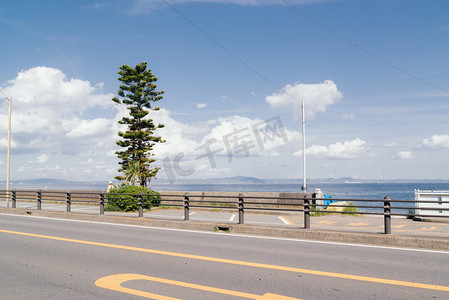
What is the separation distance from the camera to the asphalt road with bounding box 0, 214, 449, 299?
570 cm

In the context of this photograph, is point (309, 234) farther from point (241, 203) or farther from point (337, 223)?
point (337, 223)

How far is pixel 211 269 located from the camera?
23.7 feet

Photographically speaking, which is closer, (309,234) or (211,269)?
(211,269)

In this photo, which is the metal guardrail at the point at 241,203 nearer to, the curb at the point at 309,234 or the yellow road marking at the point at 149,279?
the curb at the point at 309,234

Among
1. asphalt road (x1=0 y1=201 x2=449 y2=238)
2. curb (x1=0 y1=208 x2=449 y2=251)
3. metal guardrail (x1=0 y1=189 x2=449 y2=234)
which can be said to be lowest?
asphalt road (x1=0 y1=201 x2=449 y2=238)

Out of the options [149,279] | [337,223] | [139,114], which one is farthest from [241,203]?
[139,114]

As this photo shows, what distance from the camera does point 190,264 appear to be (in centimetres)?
766

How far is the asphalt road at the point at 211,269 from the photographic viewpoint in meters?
5.70

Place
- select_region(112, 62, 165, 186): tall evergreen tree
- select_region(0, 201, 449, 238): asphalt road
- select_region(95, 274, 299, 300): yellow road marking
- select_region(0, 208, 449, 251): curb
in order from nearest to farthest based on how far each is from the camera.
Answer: select_region(95, 274, 299, 300): yellow road marking
select_region(0, 208, 449, 251): curb
select_region(0, 201, 449, 238): asphalt road
select_region(112, 62, 165, 186): tall evergreen tree

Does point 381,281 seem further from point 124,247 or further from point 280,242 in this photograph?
point 124,247

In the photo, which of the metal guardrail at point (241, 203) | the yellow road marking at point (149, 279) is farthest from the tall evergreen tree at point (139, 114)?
the yellow road marking at point (149, 279)

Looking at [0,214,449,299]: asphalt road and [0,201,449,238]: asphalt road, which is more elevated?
[0,214,449,299]: asphalt road

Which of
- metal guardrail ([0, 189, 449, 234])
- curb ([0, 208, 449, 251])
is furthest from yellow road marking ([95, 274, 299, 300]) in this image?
curb ([0, 208, 449, 251])

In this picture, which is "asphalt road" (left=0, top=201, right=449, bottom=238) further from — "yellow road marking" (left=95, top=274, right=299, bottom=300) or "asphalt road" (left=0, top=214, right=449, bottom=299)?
"yellow road marking" (left=95, top=274, right=299, bottom=300)
